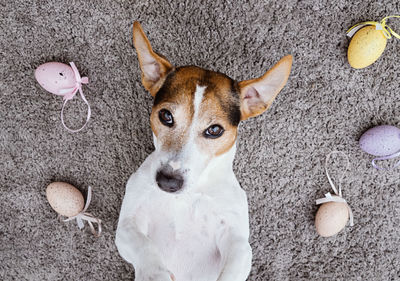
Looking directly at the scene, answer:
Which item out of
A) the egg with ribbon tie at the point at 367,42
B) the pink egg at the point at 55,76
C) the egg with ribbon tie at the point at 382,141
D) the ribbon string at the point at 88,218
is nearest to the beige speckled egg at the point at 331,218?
the egg with ribbon tie at the point at 382,141

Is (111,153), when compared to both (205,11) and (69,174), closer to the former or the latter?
(69,174)

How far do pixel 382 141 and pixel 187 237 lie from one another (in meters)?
1.64

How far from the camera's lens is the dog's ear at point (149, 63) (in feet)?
7.34

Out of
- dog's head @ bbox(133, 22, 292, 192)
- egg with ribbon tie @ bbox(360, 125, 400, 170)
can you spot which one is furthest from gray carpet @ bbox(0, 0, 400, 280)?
dog's head @ bbox(133, 22, 292, 192)

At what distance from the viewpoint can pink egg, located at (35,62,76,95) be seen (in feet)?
9.44

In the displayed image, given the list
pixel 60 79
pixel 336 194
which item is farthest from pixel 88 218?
pixel 336 194

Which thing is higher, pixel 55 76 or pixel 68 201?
pixel 55 76

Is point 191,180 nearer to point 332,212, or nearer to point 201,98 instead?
point 201,98

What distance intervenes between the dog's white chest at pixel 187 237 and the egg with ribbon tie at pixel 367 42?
5.43 feet

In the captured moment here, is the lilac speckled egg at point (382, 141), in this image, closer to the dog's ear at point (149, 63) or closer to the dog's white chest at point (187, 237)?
the dog's white chest at point (187, 237)

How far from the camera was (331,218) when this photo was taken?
296 centimetres

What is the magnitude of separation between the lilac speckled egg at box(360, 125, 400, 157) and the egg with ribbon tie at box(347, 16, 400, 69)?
523 millimetres

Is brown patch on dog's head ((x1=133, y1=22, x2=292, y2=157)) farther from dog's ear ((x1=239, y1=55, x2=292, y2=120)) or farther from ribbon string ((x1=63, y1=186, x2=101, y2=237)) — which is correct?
ribbon string ((x1=63, y1=186, x2=101, y2=237))

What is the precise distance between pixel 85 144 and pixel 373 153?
236 cm
